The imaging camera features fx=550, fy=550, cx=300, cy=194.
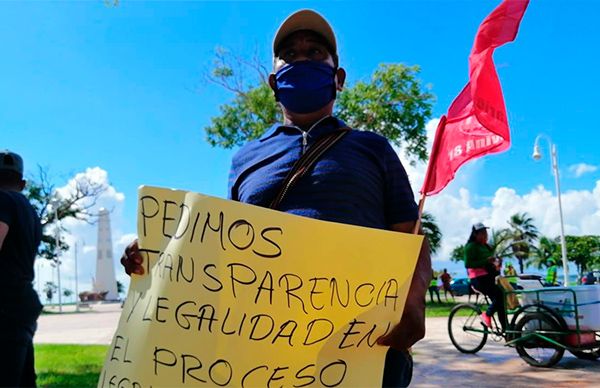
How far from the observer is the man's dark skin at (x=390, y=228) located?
132 cm

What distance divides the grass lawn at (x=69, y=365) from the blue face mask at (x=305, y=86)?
5.03 metres

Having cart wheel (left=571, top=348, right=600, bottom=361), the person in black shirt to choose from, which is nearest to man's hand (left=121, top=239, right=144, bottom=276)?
the person in black shirt

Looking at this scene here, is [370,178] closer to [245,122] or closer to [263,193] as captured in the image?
[263,193]

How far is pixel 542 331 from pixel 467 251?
1353 millimetres

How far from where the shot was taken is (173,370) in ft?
3.94

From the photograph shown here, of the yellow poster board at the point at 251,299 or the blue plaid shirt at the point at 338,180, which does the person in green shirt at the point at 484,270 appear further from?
the yellow poster board at the point at 251,299

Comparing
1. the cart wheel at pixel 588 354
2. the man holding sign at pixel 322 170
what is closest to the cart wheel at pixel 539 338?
the cart wheel at pixel 588 354

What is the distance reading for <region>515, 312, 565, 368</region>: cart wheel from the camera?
6.31 meters

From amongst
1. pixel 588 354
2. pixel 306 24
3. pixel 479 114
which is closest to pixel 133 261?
→ pixel 306 24

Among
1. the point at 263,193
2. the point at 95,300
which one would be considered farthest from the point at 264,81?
the point at 95,300

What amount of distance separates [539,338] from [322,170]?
598 cm

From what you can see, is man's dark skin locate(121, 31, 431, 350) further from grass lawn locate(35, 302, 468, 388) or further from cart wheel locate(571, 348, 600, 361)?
cart wheel locate(571, 348, 600, 361)

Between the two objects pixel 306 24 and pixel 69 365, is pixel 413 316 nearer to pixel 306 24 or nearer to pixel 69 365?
pixel 306 24

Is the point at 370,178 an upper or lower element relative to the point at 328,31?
lower
